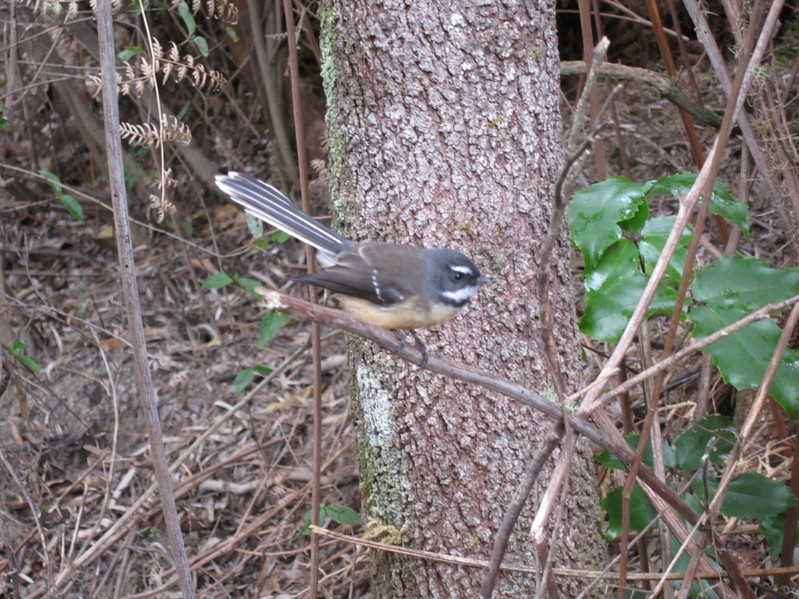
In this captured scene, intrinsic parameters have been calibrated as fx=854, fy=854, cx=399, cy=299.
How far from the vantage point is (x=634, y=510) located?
3697 millimetres

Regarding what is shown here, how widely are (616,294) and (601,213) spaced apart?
35cm

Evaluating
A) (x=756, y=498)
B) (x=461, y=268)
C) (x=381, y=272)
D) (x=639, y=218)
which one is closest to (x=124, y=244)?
(x=381, y=272)

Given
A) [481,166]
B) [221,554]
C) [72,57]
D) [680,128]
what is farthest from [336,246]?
[72,57]

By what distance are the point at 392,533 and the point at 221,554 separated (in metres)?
2.00

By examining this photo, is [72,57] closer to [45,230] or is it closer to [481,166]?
[45,230]

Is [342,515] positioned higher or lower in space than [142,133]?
lower

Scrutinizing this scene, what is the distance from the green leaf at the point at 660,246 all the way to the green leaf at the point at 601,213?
0.11 metres

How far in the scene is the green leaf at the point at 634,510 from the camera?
3.67 metres

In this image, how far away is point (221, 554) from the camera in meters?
5.39

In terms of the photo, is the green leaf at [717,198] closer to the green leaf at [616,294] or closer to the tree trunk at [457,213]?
the green leaf at [616,294]

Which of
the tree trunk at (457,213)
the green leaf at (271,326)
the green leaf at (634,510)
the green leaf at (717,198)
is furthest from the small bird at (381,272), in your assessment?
the green leaf at (271,326)

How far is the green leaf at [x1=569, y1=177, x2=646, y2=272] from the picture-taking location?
3.41 metres

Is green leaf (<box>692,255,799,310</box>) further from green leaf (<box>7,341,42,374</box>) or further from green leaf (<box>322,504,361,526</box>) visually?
green leaf (<box>7,341,42,374</box>)

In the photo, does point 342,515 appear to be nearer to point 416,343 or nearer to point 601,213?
point 416,343
